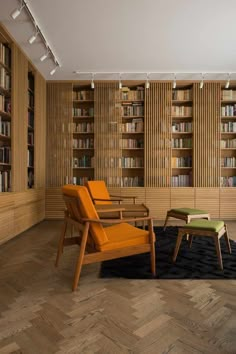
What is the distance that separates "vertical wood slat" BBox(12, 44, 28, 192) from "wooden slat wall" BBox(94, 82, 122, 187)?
178 cm

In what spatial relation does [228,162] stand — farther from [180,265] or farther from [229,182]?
[180,265]

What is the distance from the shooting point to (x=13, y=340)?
5.14 feet

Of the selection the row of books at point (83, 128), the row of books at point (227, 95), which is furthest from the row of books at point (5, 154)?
the row of books at point (227, 95)

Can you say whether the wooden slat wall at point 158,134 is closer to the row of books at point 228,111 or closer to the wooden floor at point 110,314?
the row of books at point 228,111

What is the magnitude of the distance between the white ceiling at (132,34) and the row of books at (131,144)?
1552mm

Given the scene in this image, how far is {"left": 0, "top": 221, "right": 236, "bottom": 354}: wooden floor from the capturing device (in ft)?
5.02

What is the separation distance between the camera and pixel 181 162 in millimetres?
6090

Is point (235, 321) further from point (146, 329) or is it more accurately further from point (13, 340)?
point (13, 340)

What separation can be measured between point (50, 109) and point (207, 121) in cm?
A: 370

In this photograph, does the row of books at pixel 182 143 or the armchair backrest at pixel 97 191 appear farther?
the row of books at pixel 182 143

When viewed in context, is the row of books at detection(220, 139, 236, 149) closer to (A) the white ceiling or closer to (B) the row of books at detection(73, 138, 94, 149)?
(A) the white ceiling

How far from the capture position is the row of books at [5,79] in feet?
12.5

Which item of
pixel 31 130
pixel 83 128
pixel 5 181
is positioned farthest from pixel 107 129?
pixel 5 181

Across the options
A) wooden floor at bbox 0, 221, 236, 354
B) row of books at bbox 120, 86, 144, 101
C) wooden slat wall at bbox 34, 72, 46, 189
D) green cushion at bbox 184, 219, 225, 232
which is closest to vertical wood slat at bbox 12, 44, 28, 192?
wooden slat wall at bbox 34, 72, 46, 189
